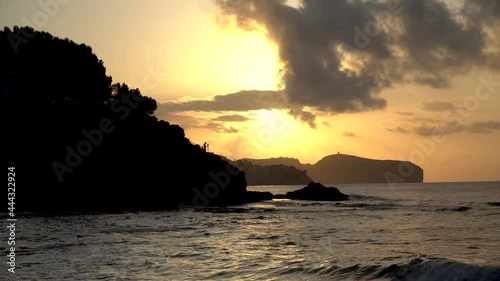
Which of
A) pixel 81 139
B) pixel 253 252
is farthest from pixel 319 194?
pixel 253 252

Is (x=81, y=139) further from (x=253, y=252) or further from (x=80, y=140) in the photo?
(x=253, y=252)

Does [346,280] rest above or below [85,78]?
below

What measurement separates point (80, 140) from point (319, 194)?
177 feet

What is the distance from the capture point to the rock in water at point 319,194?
103656 millimetres

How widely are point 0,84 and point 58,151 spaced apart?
1528 cm

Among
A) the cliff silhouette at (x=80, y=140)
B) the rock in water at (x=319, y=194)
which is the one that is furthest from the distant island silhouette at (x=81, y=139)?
the rock in water at (x=319, y=194)

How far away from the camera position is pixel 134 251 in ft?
81.7

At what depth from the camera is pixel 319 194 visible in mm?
105938

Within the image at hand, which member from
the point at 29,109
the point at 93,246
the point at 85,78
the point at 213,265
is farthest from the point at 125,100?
the point at 213,265

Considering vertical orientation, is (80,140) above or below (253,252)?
above

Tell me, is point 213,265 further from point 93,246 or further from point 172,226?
point 172,226

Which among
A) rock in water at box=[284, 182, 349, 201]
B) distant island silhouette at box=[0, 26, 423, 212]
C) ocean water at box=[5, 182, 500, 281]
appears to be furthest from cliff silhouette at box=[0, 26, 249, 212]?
ocean water at box=[5, 182, 500, 281]

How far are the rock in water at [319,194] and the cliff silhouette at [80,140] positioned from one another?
1084 inches

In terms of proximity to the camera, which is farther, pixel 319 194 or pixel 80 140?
pixel 319 194
